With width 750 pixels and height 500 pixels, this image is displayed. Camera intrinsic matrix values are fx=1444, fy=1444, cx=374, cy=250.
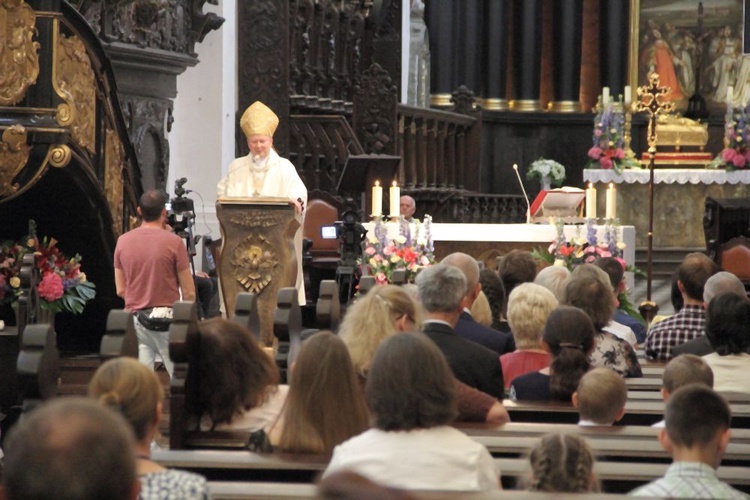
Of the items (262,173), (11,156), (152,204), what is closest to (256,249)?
(262,173)

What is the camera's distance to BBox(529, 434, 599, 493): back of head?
3.57m

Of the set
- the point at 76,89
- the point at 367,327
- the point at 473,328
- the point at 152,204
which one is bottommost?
the point at 473,328

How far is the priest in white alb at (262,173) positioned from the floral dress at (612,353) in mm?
4807

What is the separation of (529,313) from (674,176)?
1596cm

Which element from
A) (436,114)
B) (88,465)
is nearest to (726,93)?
(436,114)

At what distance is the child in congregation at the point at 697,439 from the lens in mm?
3705

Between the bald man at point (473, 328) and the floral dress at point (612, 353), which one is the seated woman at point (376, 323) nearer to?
the bald man at point (473, 328)

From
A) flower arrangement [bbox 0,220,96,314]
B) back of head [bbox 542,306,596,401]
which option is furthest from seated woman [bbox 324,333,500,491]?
flower arrangement [bbox 0,220,96,314]

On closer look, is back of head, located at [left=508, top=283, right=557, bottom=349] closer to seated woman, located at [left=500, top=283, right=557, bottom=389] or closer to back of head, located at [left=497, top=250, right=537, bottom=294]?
seated woman, located at [left=500, top=283, right=557, bottom=389]

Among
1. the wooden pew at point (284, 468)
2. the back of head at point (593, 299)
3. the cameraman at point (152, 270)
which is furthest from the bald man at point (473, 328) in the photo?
the wooden pew at point (284, 468)

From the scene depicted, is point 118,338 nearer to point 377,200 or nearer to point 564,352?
point 564,352

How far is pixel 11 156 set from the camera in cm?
920

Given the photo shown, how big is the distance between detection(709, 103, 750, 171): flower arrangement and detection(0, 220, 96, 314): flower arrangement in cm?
1395

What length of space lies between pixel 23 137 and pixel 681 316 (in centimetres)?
429
